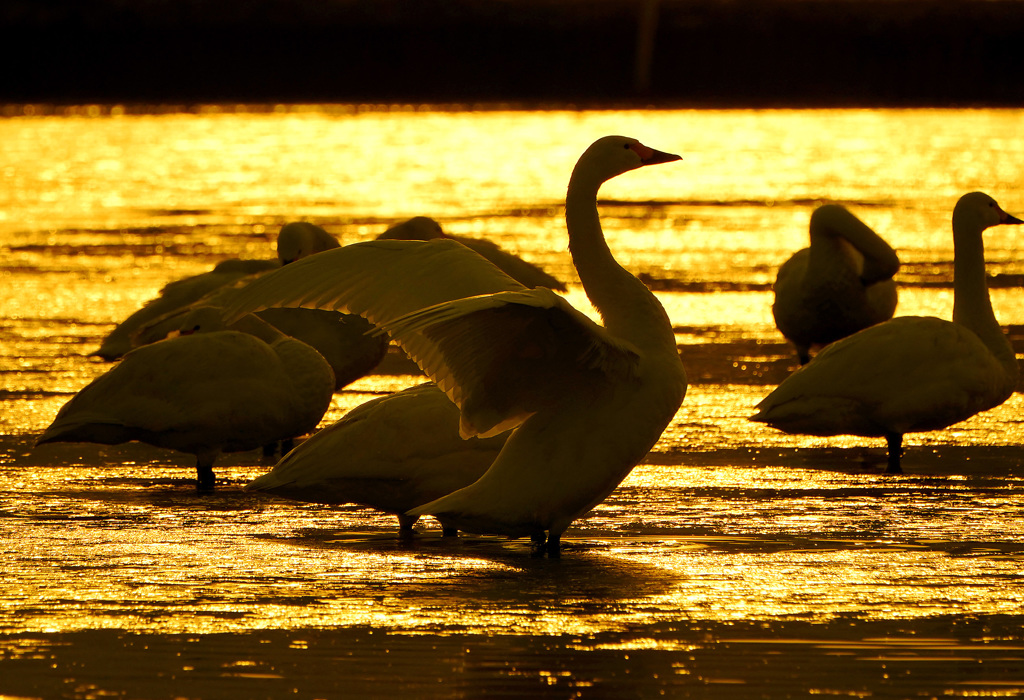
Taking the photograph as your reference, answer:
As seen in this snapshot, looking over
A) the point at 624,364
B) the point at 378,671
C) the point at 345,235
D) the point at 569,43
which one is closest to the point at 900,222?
the point at 345,235

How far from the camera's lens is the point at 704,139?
34.8 metres

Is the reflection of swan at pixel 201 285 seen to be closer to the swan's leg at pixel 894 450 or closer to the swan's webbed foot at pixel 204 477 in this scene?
the swan's webbed foot at pixel 204 477

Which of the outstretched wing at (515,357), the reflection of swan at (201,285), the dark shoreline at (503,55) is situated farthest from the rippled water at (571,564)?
the dark shoreline at (503,55)

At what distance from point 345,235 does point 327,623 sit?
40.6 ft

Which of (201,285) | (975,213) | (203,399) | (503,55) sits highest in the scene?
(503,55)

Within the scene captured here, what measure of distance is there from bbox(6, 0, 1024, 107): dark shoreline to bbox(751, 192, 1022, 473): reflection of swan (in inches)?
1648

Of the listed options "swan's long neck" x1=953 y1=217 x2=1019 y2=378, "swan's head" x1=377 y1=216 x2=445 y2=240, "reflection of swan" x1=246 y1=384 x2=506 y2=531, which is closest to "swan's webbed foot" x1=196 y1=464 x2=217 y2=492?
"reflection of swan" x1=246 y1=384 x2=506 y2=531

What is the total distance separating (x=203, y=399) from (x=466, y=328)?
2.28 m

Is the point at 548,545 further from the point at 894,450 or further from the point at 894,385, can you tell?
the point at 894,450

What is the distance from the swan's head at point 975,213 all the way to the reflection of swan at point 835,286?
1519 mm

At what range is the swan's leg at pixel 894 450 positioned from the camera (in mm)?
8844

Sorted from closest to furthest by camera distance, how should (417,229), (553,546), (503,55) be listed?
1. (553,546)
2. (417,229)
3. (503,55)

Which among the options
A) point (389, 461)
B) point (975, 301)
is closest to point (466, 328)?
point (389, 461)

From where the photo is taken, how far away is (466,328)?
251 inches
